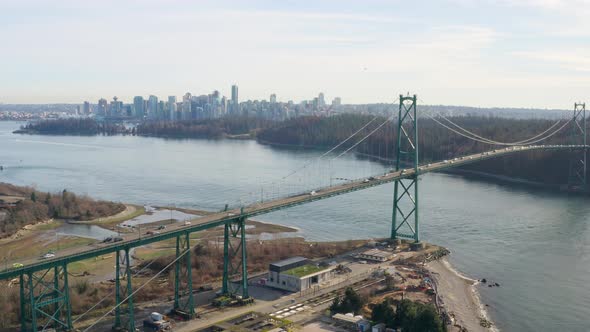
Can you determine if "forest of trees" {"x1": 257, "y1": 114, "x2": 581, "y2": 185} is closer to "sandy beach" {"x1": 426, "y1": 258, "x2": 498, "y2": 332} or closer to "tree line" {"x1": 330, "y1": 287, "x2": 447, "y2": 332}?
"sandy beach" {"x1": 426, "y1": 258, "x2": 498, "y2": 332}

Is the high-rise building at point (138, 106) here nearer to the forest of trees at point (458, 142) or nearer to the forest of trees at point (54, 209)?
Result: the forest of trees at point (458, 142)

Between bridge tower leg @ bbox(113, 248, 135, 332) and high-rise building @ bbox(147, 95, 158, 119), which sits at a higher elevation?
high-rise building @ bbox(147, 95, 158, 119)

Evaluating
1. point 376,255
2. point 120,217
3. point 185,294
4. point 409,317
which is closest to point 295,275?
point 185,294

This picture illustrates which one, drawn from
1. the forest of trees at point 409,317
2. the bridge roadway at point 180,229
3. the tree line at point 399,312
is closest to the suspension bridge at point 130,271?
the bridge roadway at point 180,229

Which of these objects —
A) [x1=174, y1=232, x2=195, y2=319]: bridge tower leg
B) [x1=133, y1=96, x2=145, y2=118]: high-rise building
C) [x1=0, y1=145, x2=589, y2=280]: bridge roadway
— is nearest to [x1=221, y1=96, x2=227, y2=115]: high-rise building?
[x1=133, y1=96, x2=145, y2=118]: high-rise building

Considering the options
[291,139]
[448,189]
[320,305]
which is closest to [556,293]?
[320,305]

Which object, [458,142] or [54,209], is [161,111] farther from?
[54,209]
